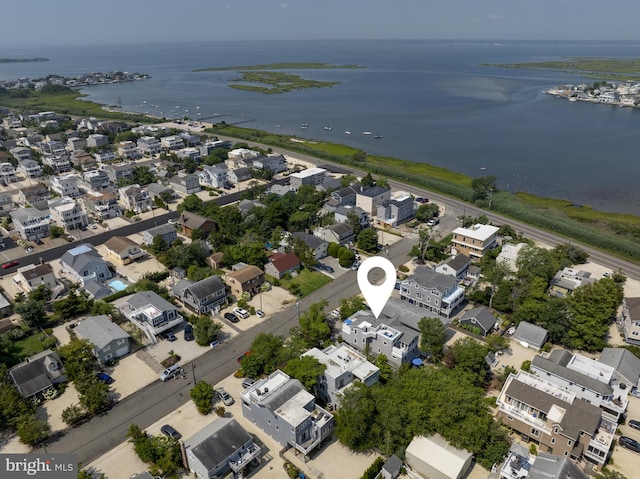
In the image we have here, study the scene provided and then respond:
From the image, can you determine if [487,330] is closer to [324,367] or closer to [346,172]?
[324,367]

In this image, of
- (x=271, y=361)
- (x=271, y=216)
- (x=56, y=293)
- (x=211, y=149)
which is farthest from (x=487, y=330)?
(x=211, y=149)

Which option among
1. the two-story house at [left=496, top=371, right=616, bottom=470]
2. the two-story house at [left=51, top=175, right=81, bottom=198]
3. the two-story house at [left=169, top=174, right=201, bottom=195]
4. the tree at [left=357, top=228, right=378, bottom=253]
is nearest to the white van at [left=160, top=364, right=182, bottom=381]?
the two-story house at [left=496, top=371, right=616, bottom=470]

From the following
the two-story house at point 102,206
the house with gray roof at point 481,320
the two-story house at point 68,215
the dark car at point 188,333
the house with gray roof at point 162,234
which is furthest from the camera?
the two-story house at point 102,206

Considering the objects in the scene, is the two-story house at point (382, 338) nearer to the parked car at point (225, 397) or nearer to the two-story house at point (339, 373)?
the two-story house at point (339, 373)

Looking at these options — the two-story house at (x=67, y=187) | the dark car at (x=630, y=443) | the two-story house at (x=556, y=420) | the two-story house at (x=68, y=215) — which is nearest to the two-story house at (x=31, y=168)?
the two-story house at (x=67, y=187)

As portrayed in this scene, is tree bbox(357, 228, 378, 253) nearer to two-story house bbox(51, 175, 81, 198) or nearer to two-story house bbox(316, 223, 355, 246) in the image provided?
two-story house bbox(316, 223, 355, 246)

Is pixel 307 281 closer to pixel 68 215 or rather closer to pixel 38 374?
pixel 38 374

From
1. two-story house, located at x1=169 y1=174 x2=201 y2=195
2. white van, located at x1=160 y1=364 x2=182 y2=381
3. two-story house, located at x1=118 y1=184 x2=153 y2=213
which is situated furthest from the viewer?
two-story house, located at x1=169 y1=174 x2=201 y2=195
